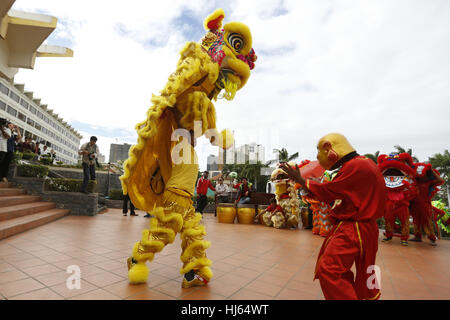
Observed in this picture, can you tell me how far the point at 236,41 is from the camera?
8.66 ft

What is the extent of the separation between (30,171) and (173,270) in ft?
21.2

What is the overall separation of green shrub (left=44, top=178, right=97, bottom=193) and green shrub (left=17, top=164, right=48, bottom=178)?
289 mm

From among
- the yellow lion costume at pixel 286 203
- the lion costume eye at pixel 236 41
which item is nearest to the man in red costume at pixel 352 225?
the lion costume eye at pixel 236 41

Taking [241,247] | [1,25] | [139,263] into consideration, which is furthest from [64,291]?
[1,25]

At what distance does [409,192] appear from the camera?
5.40 meters

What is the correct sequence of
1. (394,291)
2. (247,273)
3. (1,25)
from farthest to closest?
(1,25) → (247,273) → (394,291)

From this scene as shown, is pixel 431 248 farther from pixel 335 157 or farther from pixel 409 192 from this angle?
pixel 335 157

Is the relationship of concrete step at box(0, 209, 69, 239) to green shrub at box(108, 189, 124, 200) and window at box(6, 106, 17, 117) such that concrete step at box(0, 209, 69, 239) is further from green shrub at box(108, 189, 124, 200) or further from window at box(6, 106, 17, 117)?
window at box(6, 106, 17, 117)

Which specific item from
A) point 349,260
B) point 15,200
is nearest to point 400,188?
point 349,260

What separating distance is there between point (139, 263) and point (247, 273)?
130 centimetres

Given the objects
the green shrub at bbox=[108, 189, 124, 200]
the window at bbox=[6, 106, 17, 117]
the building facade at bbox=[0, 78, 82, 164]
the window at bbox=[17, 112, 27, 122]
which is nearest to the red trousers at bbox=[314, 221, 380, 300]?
the green shrub at bbox=[108, 189, 124, 200]

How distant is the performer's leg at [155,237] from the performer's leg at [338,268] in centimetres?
127

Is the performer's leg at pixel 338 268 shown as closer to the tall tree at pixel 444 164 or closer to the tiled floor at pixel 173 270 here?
the tiled floor at pixel 173 270

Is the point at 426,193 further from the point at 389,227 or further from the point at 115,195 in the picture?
the point at 115,195
